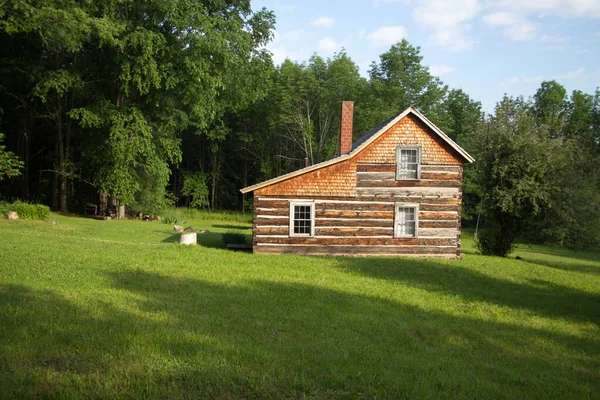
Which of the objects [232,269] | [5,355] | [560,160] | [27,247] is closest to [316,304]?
[232,269]

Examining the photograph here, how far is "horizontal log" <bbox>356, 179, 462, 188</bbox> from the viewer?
2236 cm

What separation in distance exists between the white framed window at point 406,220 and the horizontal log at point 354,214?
1.26ft

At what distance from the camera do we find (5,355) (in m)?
6.21

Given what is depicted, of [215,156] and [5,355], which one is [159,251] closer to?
[5,355]

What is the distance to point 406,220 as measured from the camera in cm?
2275

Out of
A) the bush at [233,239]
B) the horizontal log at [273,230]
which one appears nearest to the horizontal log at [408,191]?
the horizontal log at [273,230]

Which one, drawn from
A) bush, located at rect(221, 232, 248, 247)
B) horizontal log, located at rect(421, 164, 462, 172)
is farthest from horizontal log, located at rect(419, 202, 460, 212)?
bush, located at rect(221, 232, 248, 247)

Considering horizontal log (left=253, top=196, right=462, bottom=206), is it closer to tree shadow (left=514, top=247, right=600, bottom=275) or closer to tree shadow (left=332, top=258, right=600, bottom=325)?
tree shadow (left=332, top=258, right=600, bottom=325)

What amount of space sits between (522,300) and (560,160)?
567 inches

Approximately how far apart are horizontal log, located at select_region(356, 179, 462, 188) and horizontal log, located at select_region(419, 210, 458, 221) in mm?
1273

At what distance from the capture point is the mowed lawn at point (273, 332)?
603 centimetres

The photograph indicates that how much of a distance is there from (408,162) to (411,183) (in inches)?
40.1

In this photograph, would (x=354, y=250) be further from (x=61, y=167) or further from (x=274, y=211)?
(x=61, y=167)

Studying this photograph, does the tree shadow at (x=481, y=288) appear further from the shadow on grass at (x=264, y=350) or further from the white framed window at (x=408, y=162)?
the white framed window at (x=408, y=162)
